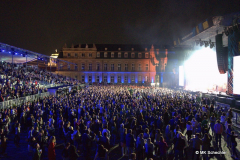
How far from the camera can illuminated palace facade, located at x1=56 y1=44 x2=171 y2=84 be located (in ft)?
162

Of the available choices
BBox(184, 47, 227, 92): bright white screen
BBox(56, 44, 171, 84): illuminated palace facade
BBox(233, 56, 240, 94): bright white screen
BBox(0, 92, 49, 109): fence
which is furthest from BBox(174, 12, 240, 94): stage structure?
BBox(56, 44, 171, 84): illuminated palace facade

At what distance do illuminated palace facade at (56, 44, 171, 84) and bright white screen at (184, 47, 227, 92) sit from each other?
20.4m

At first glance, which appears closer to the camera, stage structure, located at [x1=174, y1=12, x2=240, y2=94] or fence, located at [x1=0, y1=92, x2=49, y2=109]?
fence, located at [x1=0, y1=92, x2=49, y2=109]

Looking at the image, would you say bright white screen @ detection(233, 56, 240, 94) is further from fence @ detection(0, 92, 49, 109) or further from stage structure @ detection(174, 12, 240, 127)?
Result: fence @ detection(0, 92, 49, 109)

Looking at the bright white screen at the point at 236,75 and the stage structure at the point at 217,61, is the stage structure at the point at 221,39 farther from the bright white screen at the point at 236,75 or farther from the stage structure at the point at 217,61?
the bright white screen at the point at 236,75

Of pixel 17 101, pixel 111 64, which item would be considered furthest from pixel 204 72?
pixel 111 64

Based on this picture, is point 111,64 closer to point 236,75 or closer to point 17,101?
point 236,75

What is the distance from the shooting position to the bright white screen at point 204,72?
25.1m

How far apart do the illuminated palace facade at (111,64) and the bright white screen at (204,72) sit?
20.4m

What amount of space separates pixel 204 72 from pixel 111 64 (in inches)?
1146

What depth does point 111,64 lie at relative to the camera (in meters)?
50.8

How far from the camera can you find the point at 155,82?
49188 millimetres

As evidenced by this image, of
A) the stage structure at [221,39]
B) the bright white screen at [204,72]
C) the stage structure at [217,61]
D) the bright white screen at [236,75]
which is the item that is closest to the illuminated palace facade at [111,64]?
the stage structure at [217,61]

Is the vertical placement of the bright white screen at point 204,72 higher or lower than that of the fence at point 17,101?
higher
